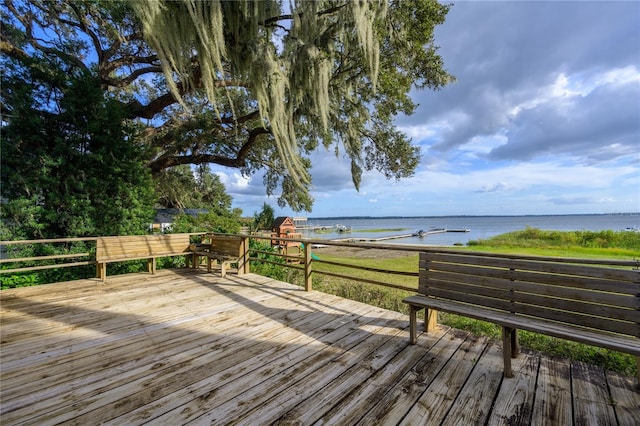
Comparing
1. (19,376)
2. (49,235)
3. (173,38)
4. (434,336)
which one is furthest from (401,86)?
(49,235)

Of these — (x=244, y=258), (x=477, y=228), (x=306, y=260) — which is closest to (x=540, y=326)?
(x=306, y=260)

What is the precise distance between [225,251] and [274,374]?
4.07 metres

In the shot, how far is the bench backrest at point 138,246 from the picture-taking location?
16.9ft

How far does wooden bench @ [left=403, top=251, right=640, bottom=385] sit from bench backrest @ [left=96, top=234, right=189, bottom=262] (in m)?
5.35

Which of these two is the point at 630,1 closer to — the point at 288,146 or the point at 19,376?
the point at 288,146

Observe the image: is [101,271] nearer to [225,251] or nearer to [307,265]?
[225,251]

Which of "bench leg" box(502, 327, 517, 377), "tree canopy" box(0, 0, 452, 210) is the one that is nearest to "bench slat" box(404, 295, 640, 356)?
"bench leg" box(502, 327, 517, 377)

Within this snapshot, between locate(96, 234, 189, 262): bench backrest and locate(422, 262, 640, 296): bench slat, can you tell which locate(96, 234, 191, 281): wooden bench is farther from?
locate(422, 262, 640, 296): bench slat

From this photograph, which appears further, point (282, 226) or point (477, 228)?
point (477, 228)

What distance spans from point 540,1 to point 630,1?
144 centimetres

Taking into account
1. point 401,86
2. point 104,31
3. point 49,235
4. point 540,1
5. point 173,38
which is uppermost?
point 104,31

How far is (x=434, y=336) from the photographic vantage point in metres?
2.87

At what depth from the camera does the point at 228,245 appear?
5828mm

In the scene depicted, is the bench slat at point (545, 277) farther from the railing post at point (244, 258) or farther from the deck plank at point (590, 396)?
the railing post at point (244, 258)
